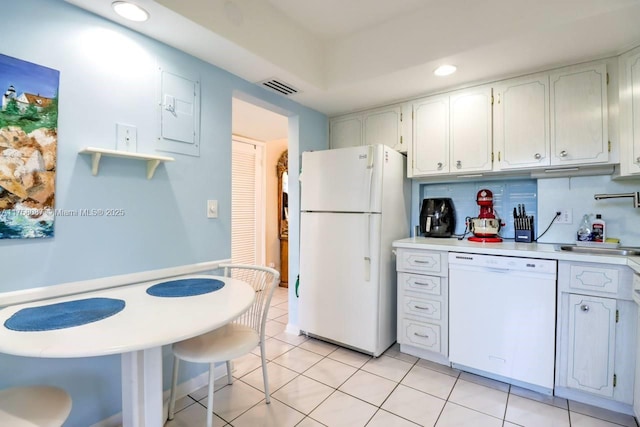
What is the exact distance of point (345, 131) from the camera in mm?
3125

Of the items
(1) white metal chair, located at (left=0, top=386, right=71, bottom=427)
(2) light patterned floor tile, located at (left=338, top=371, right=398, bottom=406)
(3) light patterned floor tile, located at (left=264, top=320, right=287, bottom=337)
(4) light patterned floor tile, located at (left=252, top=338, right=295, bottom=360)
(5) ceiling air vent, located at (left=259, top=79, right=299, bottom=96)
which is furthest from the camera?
(3) light patterned floor tile, located at (left=264, top=320, right=287, bottom=337)

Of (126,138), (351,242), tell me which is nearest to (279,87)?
(126,138)

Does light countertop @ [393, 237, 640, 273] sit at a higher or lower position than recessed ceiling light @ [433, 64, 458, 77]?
lower

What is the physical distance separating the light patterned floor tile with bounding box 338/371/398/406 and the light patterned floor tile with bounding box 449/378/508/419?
399mm

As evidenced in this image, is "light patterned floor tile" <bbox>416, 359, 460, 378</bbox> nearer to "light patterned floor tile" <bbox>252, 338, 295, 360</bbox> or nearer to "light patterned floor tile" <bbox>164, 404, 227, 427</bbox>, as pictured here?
"light patterned floor tile" <bbox>252, 338, 295, 360</bbox>

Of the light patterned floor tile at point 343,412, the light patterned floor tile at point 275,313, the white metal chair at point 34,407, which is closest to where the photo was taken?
the white metal chair at point 34,407

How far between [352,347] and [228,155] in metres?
1.83

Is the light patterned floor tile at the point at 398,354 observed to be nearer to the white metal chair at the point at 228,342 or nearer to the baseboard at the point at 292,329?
the baseboard at the point at 292,329

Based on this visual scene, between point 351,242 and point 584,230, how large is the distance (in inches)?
65.5

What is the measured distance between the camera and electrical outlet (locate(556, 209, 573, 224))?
225 cm

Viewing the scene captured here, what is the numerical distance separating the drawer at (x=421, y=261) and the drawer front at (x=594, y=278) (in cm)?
73

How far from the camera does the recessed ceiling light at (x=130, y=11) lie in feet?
4.87

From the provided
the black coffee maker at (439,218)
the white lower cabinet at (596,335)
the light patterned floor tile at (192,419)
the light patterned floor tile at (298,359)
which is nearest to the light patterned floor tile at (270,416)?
the light patterned floor tile at (192,419)

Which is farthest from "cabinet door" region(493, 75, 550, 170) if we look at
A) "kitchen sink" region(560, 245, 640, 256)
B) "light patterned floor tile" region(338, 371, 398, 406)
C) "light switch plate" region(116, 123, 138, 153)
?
"light switch plate" region(116, 123, 138, 153)
